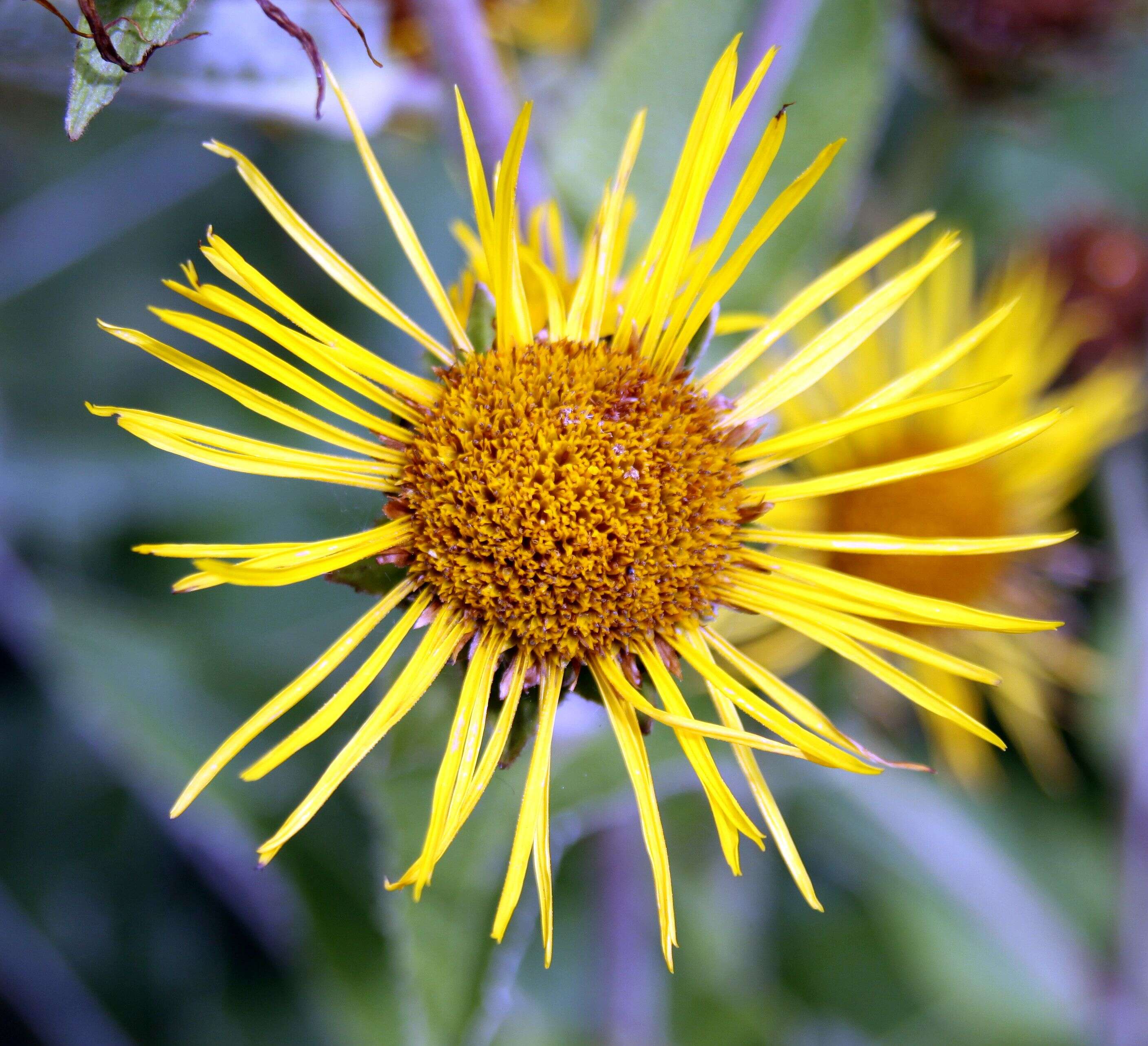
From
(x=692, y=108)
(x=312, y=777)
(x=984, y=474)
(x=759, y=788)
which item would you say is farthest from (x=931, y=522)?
(x=312, y=777)

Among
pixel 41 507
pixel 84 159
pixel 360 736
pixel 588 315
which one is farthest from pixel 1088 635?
pixel 84 159

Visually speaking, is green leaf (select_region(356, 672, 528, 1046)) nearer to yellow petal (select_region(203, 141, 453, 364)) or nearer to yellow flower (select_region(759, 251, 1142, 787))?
yellow petal (select_region(203, 141, 453, 364))

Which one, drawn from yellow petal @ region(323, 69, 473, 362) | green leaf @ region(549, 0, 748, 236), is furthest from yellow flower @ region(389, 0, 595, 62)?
yellow petal @ region(323, 69, 473, 362)

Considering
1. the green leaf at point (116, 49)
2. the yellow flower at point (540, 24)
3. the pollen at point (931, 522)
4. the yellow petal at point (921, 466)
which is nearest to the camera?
the green leaf at point (116, 49)

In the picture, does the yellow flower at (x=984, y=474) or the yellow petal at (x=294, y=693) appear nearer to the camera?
the yellow petal at (x=294, y=693)

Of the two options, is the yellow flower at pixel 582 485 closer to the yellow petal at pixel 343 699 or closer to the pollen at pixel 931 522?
the yellow petal at pixel 343 699

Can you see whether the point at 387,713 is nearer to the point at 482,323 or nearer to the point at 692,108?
the point at 482,323

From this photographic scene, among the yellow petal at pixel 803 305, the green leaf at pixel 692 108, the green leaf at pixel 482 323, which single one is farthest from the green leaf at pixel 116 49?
the green leaf at pixel 692 108
